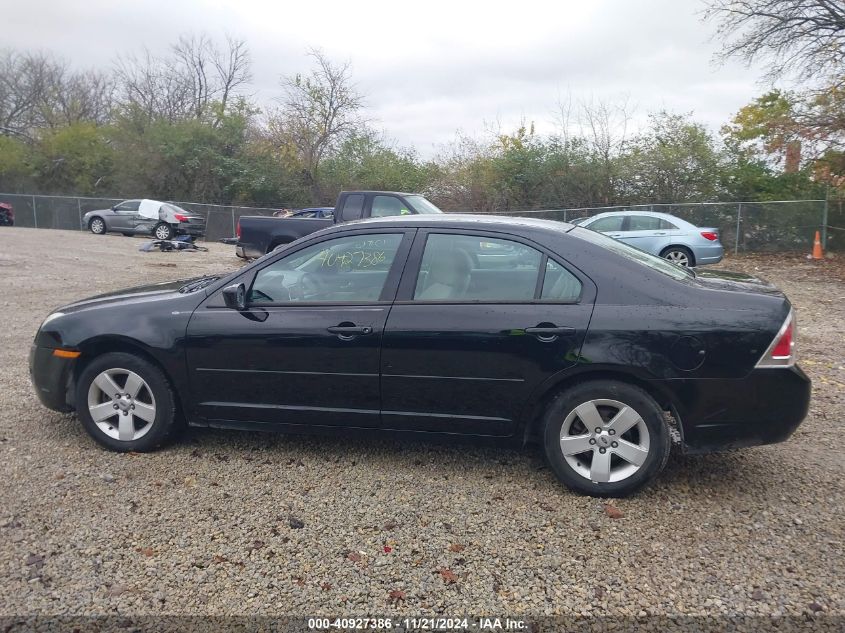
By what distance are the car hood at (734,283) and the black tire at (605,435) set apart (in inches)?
33.3

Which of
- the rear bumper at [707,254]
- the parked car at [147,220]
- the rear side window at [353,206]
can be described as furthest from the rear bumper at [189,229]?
the rear bumper at [707,254]

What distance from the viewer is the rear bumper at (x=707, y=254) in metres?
14.9

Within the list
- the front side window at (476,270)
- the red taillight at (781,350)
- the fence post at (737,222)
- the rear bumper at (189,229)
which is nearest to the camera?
the red taillight at (781,350)

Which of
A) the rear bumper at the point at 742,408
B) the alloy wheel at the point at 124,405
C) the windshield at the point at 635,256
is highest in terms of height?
the windshield at the point at 635,256

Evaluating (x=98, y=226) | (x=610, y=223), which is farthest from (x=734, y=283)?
(x=98, y=226)

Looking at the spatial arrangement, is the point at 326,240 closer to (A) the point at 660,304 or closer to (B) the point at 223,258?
(A) the point at 660,304

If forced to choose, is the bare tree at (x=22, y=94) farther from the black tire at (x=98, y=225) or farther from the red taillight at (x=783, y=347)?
the red taillight at (x=783, y=347)

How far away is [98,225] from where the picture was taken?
2625cm

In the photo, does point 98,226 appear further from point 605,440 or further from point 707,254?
point 605,440

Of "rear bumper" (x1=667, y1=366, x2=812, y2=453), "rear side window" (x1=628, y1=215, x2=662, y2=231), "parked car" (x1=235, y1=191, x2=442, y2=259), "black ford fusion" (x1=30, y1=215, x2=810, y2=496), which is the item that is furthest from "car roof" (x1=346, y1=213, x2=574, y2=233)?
"rear side window" (x1=628, y1=215, x2=662, y2=231)

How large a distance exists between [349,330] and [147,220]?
76.8 ft

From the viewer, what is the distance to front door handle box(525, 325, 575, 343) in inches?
148

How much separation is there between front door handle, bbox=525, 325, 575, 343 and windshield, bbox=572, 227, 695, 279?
63 centimetres

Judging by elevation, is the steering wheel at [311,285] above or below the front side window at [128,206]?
below
